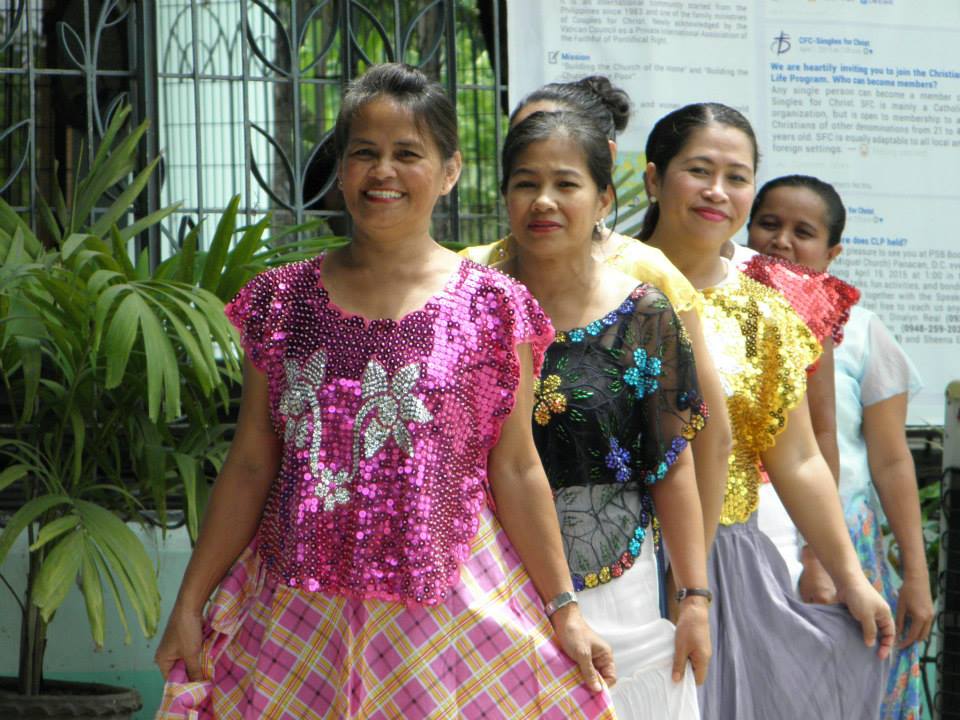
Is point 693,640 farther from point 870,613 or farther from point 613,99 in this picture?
point 613,99

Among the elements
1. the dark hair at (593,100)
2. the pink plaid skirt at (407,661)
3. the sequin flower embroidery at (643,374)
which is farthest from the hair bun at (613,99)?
the pink plaid skirt at (407,661)

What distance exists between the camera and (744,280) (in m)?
3.26

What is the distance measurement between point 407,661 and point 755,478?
1098 millimetres

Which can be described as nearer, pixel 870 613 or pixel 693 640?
pixel 693 640

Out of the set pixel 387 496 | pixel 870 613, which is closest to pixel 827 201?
pixel 870 613

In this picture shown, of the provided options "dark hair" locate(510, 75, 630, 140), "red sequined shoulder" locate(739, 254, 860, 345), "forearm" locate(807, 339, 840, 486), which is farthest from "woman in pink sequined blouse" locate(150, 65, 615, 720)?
"forearm" locate(807, 339, 840, 486)

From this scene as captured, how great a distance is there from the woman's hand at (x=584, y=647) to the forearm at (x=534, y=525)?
4 cm

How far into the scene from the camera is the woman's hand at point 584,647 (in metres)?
2.40

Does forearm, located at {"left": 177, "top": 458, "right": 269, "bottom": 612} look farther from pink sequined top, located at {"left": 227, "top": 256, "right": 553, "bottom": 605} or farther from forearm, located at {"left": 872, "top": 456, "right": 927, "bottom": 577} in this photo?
forearm, located at {"left": 872, "top": 456, "right": 927, "bottom": 577}

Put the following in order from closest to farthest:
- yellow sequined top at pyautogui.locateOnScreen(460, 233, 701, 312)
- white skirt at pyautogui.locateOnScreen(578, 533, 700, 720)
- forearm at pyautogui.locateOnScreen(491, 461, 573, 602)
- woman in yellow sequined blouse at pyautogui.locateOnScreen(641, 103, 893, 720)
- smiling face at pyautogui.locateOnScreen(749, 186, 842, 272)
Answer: forearm at pyautogui.locateOnScreen(491, 461, 573, 602) < white skirt at pyautogui.locateOnScreen(578, 533, 700, 720) < yellow sequined top at pyautogui.locateOnScreen(460, 233, 701, 312) < woman in yellow sequined blouse at pyautogui.locateOnScreen(641, 103, 893, 720) < smiling face at pyautogui.locateOnScreen(749, 186, 842, 272)

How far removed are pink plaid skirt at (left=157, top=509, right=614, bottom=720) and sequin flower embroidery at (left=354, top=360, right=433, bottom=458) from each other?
8.0 inches

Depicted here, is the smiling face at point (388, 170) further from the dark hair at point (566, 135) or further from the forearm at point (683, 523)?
the forearm at point (683, 523)

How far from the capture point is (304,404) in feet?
8.03

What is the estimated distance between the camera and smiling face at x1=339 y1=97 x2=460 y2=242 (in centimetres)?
249
